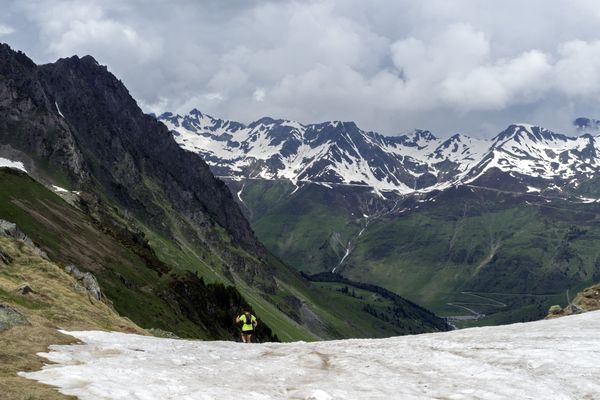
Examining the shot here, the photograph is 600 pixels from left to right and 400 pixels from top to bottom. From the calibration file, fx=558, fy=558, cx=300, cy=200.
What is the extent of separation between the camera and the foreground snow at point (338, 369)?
2327cm

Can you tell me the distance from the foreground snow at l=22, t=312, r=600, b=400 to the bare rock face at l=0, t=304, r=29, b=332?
3202 millimetres

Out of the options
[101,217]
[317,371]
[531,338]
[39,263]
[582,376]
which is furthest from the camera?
[101,217]

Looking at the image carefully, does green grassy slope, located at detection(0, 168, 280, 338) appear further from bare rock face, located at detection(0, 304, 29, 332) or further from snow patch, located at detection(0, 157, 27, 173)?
bare rock face, located at detection(0, 304, 29, 332)

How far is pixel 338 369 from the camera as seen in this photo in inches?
1196

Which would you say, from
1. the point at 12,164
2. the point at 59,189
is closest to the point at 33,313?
the point at 59,189

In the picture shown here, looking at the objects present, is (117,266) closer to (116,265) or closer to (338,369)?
(116,265)

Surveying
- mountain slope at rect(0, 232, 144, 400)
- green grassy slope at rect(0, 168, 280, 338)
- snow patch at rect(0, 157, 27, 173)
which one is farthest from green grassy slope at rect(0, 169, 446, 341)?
snow patch at rect(0, 157, 27, 173)

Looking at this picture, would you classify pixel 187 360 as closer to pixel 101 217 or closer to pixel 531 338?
pixel 531 338

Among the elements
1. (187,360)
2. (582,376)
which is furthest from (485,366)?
A: (187,360)

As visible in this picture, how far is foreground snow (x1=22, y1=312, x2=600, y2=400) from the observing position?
23.3 metres

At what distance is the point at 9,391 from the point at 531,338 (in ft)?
103

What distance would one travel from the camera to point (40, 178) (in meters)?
184

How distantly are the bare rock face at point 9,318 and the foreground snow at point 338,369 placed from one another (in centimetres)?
320

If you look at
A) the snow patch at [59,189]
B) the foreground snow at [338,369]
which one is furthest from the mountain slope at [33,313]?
the snow patch at [59,189]
